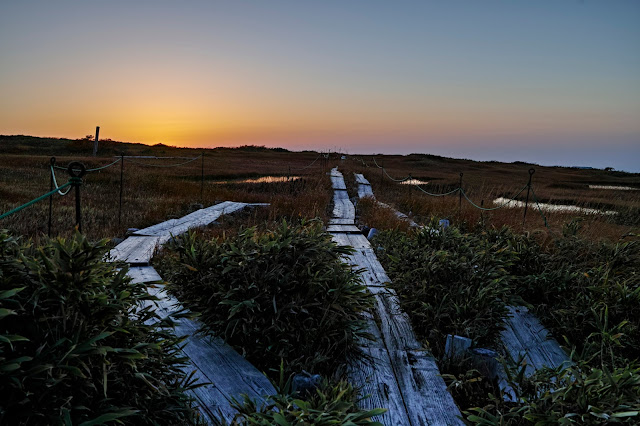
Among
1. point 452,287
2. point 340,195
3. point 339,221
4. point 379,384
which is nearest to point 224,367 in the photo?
point 379,384

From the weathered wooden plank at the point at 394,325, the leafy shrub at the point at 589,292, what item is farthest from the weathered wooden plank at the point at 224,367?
the leafy shrub at the point at 589,292

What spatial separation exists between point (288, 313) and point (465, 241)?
2688 mm

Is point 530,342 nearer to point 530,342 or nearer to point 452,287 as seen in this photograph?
point 530,342

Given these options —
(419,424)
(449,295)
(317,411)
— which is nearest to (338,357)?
(419,424)

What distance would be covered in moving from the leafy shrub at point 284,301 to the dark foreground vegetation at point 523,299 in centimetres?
91

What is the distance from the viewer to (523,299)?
4.84 m

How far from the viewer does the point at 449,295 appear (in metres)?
4.16

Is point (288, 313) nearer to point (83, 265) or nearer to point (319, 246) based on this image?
point (319, 246)

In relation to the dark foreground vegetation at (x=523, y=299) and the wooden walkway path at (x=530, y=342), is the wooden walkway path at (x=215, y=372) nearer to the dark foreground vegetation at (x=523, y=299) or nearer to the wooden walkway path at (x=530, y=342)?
the dark foreground vegetation at (x=523, y=299)

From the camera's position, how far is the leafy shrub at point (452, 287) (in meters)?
3.90

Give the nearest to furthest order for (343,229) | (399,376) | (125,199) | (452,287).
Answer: (399,376)
(452,287)
(343,229)
(125,199)

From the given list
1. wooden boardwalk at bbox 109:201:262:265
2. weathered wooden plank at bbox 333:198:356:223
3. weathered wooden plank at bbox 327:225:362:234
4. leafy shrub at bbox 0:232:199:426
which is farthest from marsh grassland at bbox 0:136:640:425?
weathered wooden plank at bbox 333:198:356:223

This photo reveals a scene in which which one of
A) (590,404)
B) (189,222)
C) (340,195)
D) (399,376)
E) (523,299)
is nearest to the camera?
(590,404)

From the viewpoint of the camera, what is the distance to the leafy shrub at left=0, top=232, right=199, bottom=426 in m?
1.72
